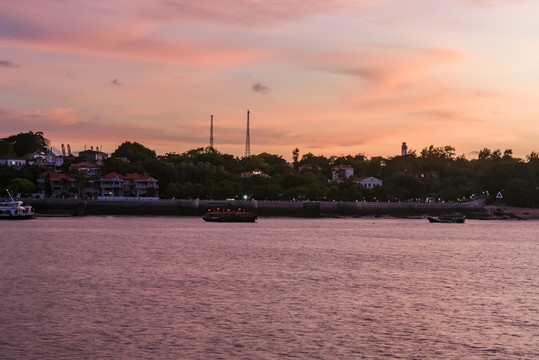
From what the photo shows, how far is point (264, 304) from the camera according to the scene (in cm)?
4056

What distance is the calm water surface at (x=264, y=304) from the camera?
99.3ft

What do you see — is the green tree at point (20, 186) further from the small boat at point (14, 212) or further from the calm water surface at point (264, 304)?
the calm water surface at point (264, 304)

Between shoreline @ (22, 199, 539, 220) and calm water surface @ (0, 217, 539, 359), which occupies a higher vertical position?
shoreline @ (22, 199, 539, 220)

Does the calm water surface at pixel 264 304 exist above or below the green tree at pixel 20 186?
below

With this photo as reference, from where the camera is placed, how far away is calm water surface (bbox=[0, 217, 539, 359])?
30.3m

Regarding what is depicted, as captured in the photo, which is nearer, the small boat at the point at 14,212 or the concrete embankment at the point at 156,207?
the small boat at the point at 14,212

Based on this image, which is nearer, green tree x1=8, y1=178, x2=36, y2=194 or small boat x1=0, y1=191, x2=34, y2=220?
small boat x1=0, y1=191, x2=34, y2=220

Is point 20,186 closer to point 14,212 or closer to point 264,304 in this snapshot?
point 14,212

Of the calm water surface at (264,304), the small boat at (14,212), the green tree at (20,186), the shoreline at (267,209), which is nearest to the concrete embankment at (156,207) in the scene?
the shoreline at (267,209)

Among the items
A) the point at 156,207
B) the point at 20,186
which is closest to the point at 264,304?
the point at 156,207

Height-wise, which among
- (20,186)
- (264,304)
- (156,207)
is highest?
(20,186)

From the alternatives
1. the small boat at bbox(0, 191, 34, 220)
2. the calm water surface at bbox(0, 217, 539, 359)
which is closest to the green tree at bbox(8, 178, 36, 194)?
the small boat at bbox(0, 191, 34, 220)

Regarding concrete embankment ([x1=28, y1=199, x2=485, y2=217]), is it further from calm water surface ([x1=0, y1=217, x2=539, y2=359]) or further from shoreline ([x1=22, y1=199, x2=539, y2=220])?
calm water surface ([x1=0, y1=217, x2=539, y2=359])

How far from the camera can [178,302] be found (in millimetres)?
41031
